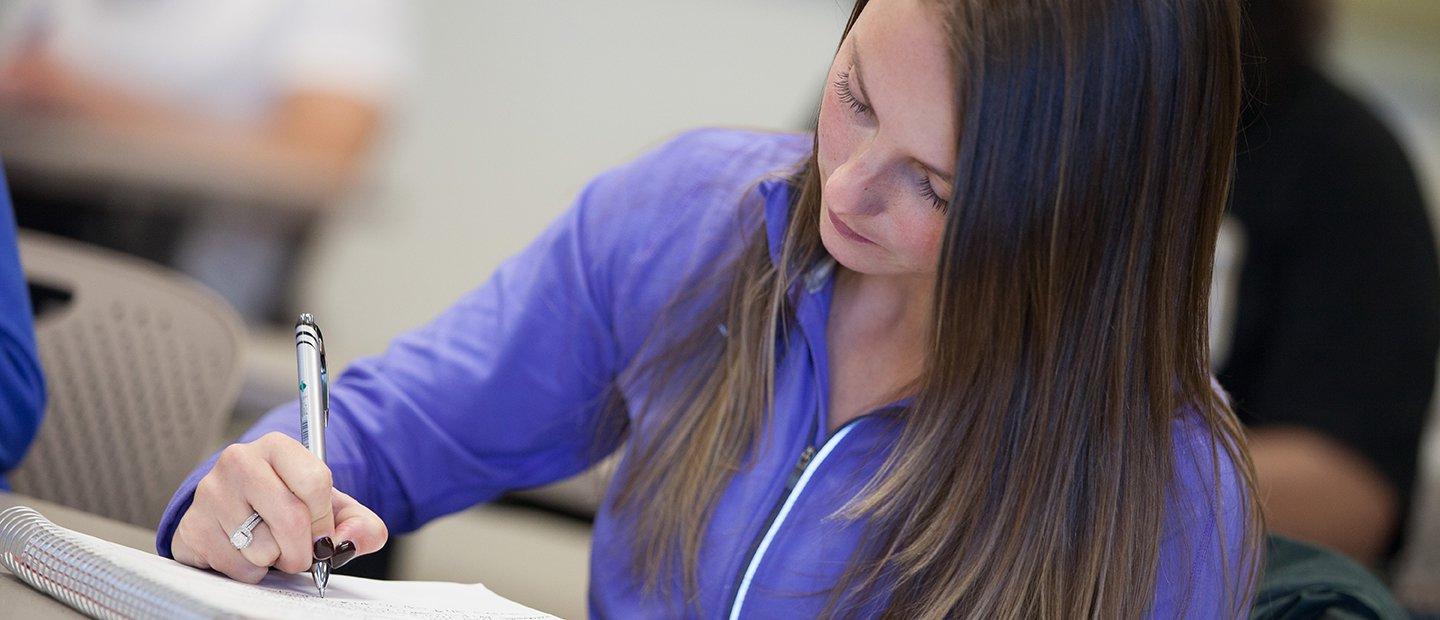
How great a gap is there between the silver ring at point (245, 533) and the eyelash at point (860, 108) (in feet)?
1.35

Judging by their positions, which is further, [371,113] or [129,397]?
[371,113]

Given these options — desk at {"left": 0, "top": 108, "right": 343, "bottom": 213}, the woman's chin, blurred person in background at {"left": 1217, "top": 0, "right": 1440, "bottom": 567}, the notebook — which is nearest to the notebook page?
the notebook

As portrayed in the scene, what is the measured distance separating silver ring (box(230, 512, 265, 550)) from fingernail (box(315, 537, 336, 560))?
0.03 m

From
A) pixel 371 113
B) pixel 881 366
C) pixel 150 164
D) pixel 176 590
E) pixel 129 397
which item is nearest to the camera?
pixel 176 590

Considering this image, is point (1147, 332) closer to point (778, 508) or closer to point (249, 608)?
point (778, 508)

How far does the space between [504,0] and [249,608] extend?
98.1 inches

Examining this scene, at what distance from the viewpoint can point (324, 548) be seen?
28.6 inches

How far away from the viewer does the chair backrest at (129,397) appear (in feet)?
3.62

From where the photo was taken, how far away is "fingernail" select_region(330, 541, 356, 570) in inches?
28.8

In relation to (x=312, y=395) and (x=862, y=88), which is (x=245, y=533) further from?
(x=862, y=88)

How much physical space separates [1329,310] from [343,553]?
1.17 m

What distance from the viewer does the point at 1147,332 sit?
0.81 m

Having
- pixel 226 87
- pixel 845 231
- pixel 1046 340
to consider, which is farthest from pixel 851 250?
pixel 226 87

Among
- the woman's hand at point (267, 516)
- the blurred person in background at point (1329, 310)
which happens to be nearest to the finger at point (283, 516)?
the woman's hand at point (267, 516)
